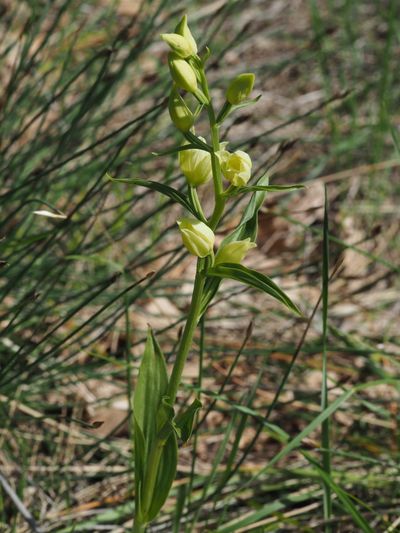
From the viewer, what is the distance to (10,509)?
158cm

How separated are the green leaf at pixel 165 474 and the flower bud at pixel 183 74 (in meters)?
0.51

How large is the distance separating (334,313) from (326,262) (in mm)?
1210

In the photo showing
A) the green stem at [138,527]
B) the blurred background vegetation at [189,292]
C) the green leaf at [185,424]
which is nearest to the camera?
the green leaf at [185,424]

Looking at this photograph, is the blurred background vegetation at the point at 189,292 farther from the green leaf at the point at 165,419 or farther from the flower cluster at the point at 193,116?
the flower cluster at the point at 193,116

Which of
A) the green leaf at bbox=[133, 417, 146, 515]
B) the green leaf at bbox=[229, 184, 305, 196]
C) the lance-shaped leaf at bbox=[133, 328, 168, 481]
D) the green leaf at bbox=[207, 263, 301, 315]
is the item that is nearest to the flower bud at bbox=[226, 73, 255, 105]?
the green leaf at bbox=[229, 184, 305, 196]

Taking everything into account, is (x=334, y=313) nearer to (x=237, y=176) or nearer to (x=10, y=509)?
(x=10, y=509)

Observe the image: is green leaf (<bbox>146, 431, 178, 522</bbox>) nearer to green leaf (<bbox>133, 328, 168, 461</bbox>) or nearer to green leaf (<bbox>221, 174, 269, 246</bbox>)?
green leaf (<bbox>133, 328, 168, 461</bbox>)

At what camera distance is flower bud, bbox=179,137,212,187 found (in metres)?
1.05

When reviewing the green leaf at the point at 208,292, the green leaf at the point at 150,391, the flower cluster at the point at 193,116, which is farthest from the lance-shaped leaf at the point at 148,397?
the flower cluster at the point at 193,116

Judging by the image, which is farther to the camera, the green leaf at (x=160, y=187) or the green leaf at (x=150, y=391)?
the green leaf at (x=150, y=391)

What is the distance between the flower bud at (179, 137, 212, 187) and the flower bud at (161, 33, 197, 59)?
13 centimetres

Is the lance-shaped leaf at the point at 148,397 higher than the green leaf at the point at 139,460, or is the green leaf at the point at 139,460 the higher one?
the lance-shaped leaf at the point at 148,397

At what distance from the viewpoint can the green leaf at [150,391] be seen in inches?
45.5

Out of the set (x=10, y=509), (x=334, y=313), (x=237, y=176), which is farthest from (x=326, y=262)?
(x=334, y=313)
